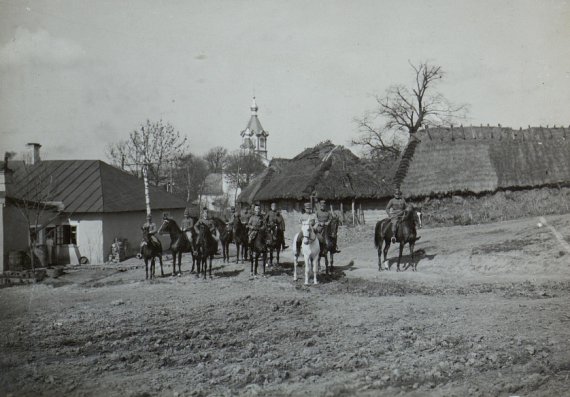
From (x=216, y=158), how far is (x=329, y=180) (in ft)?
185

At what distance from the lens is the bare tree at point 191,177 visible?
57.3m

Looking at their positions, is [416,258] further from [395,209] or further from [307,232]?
[307,232]

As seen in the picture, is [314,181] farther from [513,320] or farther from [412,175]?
[513,320]

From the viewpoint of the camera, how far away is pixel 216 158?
85625mm

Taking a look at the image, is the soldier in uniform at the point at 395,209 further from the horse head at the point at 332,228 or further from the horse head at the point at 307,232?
the horse head at the point at 307,232

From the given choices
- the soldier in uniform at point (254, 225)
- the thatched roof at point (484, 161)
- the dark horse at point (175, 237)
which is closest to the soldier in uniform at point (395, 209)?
the soldier in uniform at point (254, 225)

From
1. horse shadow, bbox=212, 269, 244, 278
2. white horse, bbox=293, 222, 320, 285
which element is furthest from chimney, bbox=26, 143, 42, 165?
white horse, bbox=293, 222, 320, 285

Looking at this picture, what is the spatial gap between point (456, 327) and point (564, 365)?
2.10 metres

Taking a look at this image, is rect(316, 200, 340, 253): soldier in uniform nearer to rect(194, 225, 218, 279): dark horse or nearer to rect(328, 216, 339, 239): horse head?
rect(328, 216, 339, 239): horse head

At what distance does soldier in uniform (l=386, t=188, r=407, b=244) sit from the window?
16532 millimetres

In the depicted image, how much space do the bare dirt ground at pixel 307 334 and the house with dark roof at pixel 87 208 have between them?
29.1 feet

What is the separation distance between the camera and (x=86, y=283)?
17.6m

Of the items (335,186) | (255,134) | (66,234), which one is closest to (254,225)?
(66,234)

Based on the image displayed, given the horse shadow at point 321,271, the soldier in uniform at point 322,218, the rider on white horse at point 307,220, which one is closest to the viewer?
the rider on white horse at point 307,220
